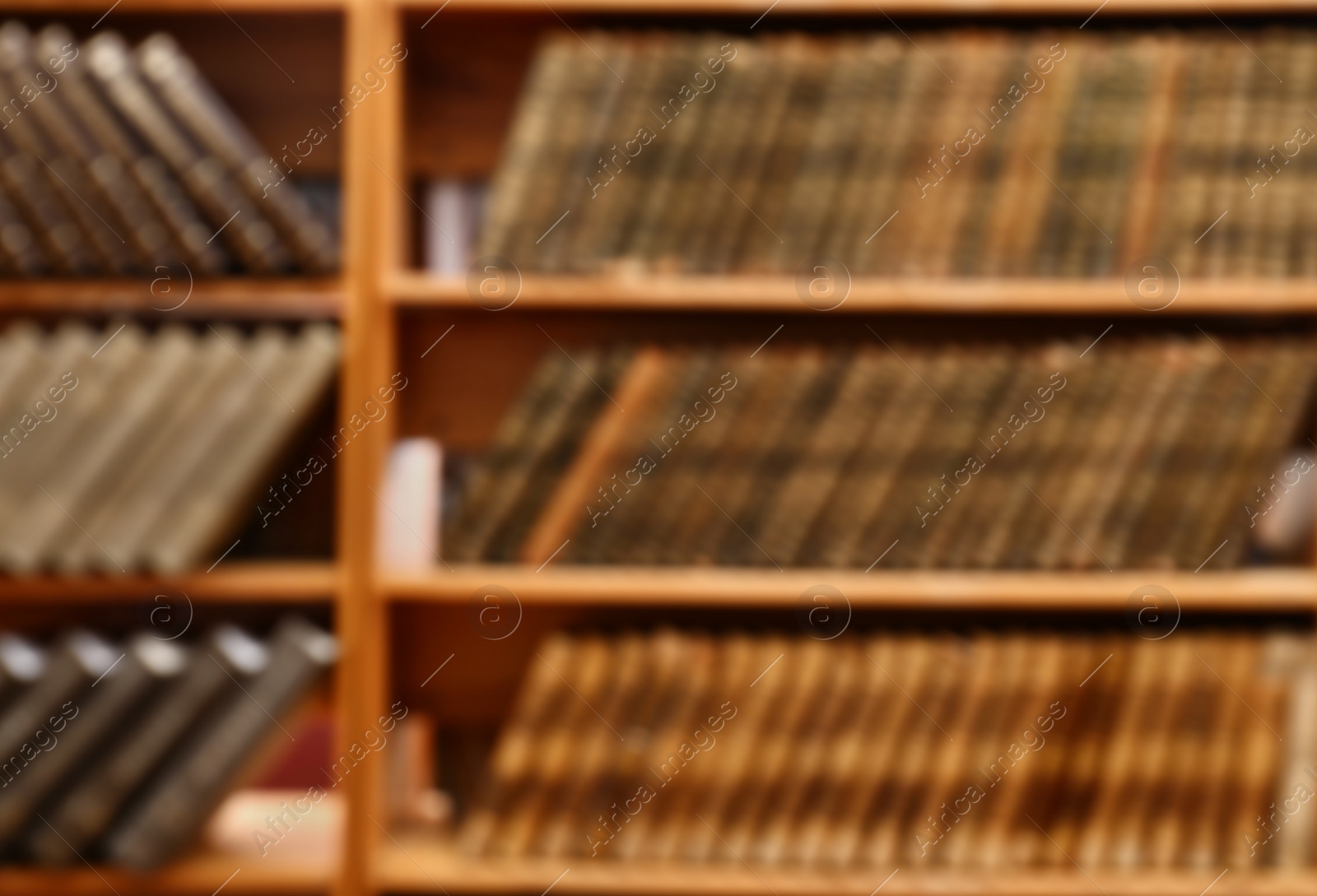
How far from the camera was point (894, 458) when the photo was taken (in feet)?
4.01

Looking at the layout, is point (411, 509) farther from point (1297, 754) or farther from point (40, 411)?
point (1297, 754)

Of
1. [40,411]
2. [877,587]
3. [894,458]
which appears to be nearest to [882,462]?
[894,458]

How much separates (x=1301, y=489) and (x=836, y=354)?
2.06ft

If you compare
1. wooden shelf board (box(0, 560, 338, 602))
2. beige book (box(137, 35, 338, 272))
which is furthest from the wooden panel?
wooden shelf board (box(0, 560, 338, 602))

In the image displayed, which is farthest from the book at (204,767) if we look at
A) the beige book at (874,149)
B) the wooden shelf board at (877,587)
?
the beige book at (874,149)

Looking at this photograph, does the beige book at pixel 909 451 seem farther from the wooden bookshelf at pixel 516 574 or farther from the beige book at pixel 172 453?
the beige book at pixel 172 453

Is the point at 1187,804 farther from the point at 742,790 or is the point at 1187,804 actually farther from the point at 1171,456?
the point at 742,790

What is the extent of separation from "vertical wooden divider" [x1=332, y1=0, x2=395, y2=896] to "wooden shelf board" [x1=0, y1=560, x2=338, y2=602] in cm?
4

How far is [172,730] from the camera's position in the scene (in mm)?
1192

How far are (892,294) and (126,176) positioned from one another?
A: 90 centimetres

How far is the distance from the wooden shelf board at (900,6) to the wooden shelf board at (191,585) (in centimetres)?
71

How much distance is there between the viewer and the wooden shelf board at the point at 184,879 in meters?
1.19

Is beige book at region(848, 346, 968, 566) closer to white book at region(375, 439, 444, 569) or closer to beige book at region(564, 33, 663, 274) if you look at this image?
beige book at region(564, 33, 663, 274)

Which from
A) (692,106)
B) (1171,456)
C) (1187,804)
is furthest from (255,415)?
Result: (1187,804)
